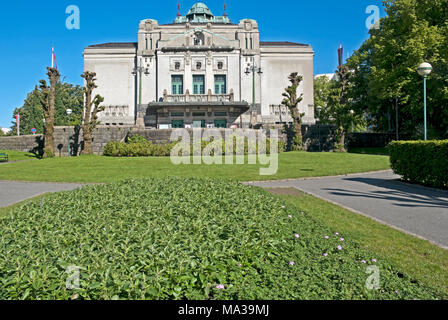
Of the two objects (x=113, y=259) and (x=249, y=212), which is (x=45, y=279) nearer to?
(x=113, y=259)

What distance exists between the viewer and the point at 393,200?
30.8 feet

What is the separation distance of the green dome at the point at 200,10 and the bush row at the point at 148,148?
41686mm

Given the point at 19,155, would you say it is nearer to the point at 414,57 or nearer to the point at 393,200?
the point at 393,200

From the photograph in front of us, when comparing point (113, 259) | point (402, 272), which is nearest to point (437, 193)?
point (402, 272)

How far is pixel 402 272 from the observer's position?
4113 millimetres

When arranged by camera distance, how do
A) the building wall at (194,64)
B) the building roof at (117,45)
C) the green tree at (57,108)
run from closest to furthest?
1. the building wall at (194,64)
2. the building roof at (117,45)
3. the green tree at (57,108)

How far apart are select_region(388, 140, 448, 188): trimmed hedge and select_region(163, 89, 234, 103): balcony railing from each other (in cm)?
3293

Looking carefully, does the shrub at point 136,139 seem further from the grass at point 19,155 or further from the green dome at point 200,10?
the green dome at point 200,10

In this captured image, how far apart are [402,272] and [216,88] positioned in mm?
46113

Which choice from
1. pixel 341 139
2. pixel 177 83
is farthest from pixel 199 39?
pixel 341 139

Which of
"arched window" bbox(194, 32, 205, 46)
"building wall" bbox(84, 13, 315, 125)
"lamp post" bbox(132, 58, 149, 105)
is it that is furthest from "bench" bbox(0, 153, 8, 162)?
"arched window" bbox(194, 32, 205, 46)

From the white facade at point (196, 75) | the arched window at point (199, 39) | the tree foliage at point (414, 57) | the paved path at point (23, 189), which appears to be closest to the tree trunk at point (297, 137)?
the tree foliage at point (414, 57)

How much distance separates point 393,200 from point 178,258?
8.24m

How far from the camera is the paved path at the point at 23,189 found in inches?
393
